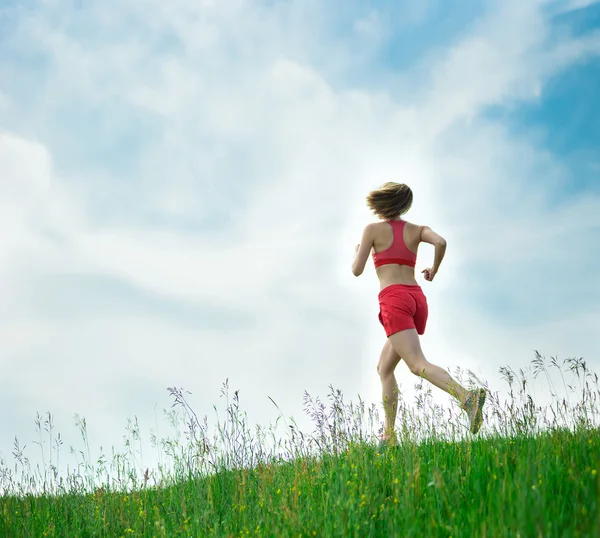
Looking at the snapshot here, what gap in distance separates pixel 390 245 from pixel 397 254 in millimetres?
113

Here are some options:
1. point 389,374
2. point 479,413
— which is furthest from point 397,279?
point 479,413

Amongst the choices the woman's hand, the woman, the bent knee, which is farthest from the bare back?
the bent knee

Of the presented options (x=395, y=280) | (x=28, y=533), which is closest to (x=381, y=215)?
(x=395, y=280)

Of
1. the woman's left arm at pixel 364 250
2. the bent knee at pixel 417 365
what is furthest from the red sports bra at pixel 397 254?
the bent knee at pixel 417 365

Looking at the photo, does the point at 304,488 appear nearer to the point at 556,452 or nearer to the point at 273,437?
the point at 273,437

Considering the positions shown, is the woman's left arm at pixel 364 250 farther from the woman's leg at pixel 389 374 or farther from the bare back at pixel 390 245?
the woman's leg at pixel 389 374

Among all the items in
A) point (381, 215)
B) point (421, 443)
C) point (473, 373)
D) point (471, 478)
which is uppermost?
point (381, 215)

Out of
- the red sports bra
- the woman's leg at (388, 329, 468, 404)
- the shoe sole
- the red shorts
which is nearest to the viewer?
the shoe sole

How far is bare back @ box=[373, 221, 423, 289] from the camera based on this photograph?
6.04 metres

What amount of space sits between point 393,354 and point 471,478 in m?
2.06

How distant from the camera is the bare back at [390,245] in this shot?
6035 mm

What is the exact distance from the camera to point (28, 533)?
5520 millimetres

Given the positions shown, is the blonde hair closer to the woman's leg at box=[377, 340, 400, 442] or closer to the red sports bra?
the red sports bra

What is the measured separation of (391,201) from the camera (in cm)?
624
